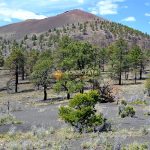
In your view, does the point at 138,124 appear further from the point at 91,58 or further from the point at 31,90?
the point at 31,90

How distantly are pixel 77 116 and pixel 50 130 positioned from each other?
6.99ft

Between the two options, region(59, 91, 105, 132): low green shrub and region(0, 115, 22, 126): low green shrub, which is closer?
region(59, 91, 105, 132): low green shrub

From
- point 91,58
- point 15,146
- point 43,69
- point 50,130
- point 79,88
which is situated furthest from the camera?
point 91,58

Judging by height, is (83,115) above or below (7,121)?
above

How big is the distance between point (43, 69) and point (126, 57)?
26864mm

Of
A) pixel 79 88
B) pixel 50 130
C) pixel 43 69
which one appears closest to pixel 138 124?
pixel 50 130

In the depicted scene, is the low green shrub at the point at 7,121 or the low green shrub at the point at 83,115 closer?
the low green shrub at the point at 83,115

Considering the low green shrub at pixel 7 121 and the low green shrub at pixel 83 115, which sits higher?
the low green shrub at pixel 83 115

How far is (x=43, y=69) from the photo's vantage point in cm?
6925

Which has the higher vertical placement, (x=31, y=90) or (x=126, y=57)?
(x=126, y=57)

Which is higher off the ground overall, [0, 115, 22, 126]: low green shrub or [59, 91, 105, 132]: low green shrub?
[59, 91, 105, 132]: low green shrub

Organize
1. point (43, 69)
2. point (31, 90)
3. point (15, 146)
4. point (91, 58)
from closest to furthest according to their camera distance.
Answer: point (15, 146)
point (43, 69)
point (91, 58)
point (31, 90)

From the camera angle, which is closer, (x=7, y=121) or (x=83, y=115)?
(x=83, y=115)

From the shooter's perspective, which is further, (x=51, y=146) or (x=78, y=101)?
(x=78, y=101)
